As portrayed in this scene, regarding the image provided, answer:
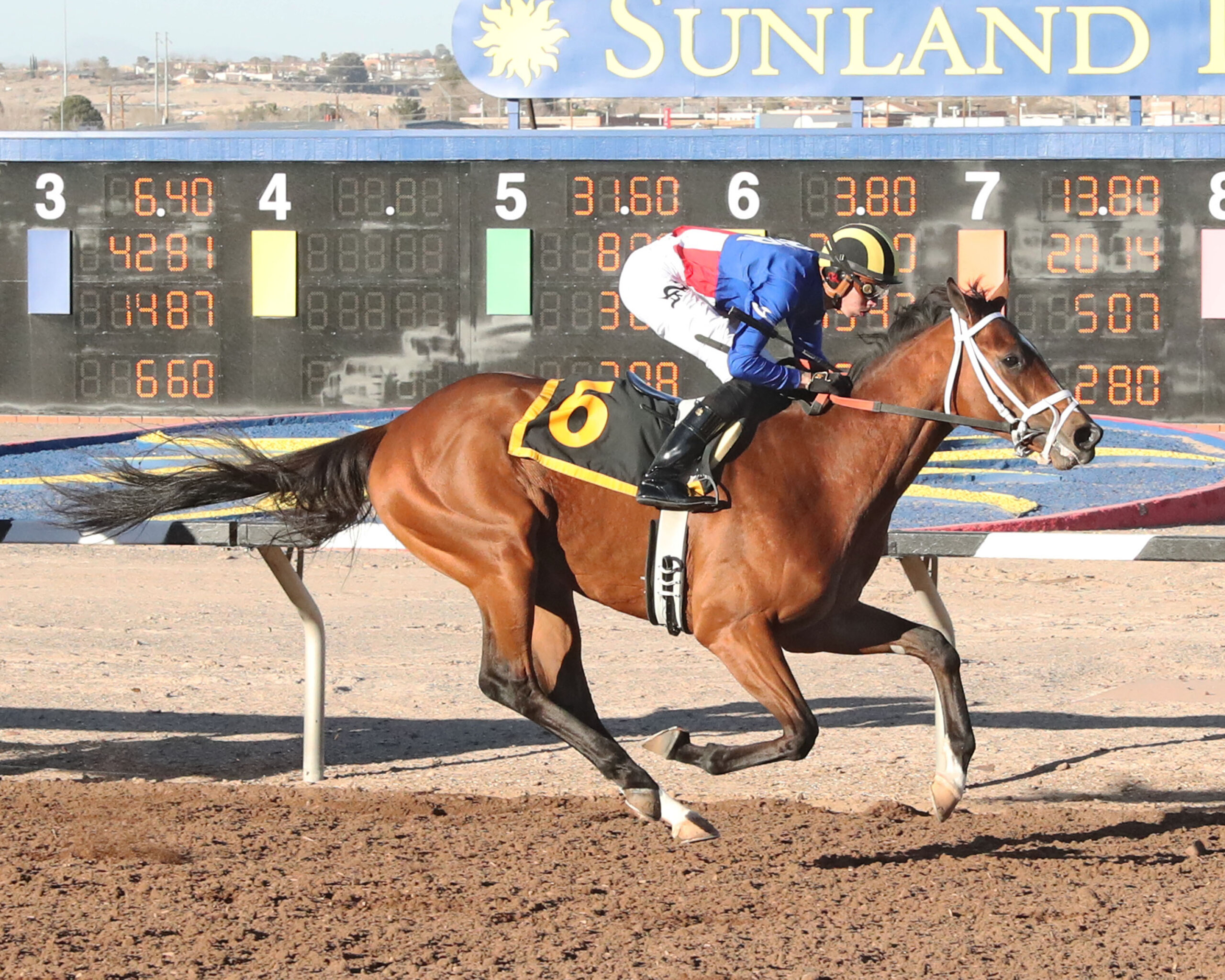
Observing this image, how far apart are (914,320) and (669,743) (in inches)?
58.6

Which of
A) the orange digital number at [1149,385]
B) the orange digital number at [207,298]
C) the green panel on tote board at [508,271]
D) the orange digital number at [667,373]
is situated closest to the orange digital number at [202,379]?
the orange digital number at [207,298]

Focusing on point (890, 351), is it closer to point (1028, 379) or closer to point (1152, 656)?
point (1028, 379)

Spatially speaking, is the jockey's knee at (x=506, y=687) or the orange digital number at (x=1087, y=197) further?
the orange digital number at (x=1087, y=197)

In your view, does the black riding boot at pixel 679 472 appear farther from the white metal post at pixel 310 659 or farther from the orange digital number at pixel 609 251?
the orange digital number at pixel 609 251

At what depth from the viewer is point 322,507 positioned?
233 inches

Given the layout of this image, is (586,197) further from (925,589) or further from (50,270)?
(925,589)

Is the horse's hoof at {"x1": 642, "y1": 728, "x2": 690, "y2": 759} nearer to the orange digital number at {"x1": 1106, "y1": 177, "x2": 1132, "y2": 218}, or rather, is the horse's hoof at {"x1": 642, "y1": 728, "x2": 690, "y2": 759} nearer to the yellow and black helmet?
the yellow and black helmet

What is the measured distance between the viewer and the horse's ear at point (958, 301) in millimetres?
5164

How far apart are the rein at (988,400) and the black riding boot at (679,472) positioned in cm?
39

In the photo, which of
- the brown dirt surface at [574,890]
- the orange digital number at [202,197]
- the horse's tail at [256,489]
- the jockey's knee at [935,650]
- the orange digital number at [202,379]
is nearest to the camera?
the brown dirt surface at [574,890]

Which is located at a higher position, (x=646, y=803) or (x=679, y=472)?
(x=679, y=472)

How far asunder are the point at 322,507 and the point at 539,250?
1062cm

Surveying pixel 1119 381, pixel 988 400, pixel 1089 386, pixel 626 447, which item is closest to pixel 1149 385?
pixel 1119 381

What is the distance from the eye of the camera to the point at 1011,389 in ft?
Answer: 16.9
